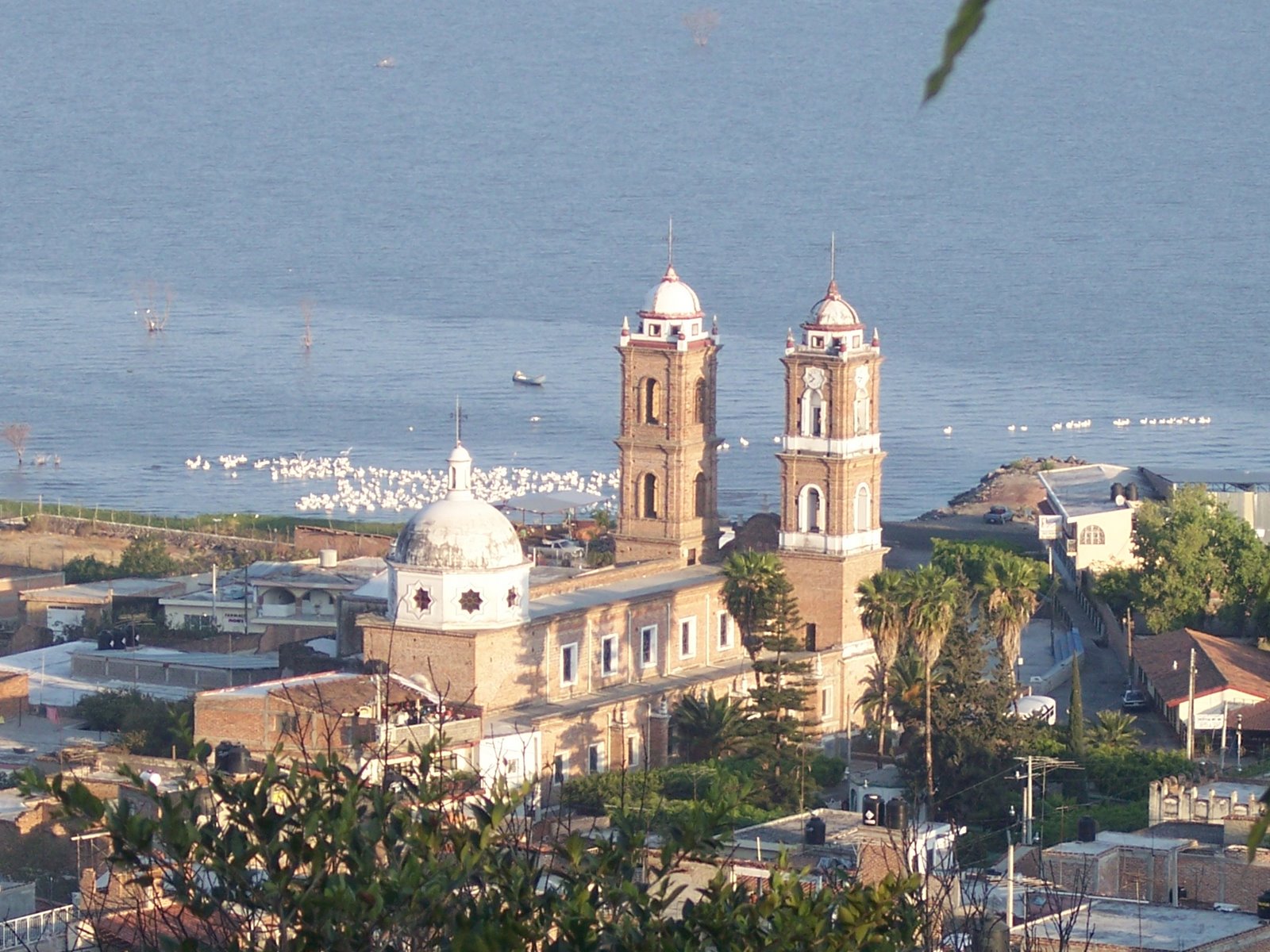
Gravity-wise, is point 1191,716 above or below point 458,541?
below

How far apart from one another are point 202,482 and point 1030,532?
28382 millimetres

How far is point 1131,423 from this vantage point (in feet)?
344

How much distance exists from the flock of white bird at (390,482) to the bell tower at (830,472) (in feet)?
88.7

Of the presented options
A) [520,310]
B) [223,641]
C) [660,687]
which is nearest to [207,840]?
[660,687]

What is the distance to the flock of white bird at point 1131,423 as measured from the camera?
103m

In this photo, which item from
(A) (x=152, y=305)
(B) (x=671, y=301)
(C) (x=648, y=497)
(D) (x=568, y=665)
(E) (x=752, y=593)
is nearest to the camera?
(D) (x=568, y=665)

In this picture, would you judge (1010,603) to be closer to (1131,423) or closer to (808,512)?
(808,512)

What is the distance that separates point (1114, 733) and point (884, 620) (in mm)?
4128

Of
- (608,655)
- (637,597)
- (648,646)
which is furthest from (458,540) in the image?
(648,646)

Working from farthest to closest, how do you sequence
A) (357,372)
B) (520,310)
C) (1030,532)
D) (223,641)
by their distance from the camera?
(520,310)
(357,372)
(1030,532)
(223,641)

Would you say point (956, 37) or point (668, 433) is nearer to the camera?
point (956, 37)

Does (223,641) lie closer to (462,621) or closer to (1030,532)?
(462,621)

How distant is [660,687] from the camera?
181ft

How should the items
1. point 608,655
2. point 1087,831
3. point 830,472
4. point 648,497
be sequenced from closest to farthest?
point 1087,831 → point 608,655 → point 830,472 → point 648,497
